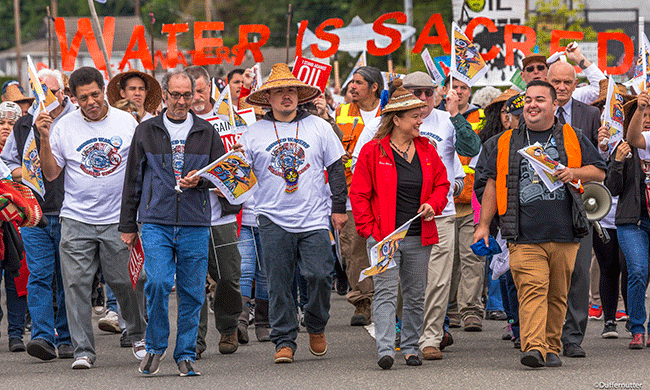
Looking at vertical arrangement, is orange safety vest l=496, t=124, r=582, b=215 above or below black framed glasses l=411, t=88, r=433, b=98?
below

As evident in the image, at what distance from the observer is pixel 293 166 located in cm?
890

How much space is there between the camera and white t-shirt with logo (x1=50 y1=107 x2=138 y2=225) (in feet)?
29.0

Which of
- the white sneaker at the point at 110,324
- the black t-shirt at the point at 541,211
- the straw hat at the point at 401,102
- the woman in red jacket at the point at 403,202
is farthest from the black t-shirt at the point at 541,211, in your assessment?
the white sneaker at the point at 110,324

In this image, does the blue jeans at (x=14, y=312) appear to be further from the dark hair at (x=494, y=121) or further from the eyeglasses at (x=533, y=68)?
the eyeglasses at (x=533, y=68)

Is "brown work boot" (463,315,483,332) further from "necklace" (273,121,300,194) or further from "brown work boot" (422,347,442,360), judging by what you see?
"necklace" (273,121,300,194)

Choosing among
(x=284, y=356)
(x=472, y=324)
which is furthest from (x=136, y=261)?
(x=472, y=324)

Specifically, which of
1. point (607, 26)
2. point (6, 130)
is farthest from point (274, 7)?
point (6, 130)

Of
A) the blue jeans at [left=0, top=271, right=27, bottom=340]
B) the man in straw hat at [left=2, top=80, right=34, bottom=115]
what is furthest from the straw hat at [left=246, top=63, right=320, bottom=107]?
the man in straw hat at [left=2, top=80, right=34, bottom=115]

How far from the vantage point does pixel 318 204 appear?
8992 mm

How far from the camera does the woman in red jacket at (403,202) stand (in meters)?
8.62

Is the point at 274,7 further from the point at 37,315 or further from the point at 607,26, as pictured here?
the point at 37,315

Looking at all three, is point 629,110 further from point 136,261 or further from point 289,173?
point 136,261

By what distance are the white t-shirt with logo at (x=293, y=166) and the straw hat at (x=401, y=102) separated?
21.0 inches

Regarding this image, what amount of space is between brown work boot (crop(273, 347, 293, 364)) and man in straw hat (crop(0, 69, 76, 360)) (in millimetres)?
1886
